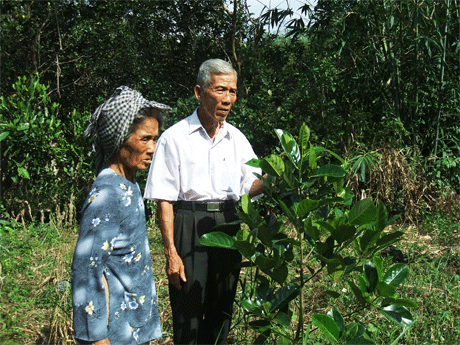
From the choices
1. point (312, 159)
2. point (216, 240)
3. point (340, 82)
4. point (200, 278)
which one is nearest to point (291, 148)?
point (312, 159)

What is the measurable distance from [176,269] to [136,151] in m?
0.79

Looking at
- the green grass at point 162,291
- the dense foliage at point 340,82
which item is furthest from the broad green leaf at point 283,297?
the dense foliage at point 340,82

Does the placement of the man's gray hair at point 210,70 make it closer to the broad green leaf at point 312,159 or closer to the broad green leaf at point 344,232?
the broad green leaf at point 312,159

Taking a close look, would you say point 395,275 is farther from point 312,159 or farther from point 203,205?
point 203,205

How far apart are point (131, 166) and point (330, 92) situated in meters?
4.48

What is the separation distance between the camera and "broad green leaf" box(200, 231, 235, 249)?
72.2 inches

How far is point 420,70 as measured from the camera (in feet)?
18.6

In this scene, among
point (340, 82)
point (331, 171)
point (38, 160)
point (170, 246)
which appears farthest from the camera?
point (340, 82)

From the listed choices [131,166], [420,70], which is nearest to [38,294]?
[131,166]

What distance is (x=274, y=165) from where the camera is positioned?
180cm

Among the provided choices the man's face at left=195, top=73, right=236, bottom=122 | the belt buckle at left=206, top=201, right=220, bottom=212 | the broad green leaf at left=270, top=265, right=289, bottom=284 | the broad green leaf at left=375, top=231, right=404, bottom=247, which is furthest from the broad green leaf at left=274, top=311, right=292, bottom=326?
the man's face at left=195, top=73, right=236, bottom=122

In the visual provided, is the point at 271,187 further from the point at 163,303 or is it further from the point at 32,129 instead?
the point at 32,129

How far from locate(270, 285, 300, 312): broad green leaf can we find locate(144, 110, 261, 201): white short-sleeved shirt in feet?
2.16

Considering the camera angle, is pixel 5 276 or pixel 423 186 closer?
pixel 5 276
